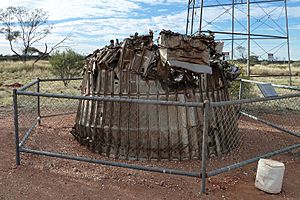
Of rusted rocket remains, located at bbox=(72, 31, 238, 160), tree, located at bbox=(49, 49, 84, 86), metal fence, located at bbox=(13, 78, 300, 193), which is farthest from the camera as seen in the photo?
tree, located at bbox=(49, 49, 84, 86)

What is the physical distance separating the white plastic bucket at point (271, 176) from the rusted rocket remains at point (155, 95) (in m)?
1.59

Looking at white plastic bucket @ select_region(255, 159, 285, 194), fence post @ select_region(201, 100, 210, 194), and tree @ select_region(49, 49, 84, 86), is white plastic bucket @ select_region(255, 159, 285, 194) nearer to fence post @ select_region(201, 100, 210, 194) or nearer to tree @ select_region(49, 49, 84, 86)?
fence post @ select_region(201, 100, 210, 194)

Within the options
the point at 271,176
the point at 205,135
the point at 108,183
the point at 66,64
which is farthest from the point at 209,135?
the point at 66,64

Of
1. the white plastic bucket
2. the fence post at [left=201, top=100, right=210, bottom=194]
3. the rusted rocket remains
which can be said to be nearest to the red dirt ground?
the white plastic bucket

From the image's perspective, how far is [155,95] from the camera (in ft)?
20.7

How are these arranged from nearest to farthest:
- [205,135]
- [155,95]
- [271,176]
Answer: [205,135]
[271,176]
[155,95]

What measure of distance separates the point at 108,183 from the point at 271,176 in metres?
2.62

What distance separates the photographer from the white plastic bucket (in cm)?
500

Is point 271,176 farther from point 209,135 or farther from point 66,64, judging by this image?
point 66,64

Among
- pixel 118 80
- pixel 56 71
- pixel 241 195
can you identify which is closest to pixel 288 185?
pixel 241 195

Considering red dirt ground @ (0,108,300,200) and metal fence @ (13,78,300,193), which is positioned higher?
metal fence @ (13,78,300,193)

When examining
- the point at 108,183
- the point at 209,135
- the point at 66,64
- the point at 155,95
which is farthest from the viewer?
the point at 66,64

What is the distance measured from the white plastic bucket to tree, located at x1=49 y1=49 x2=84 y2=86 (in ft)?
61.2

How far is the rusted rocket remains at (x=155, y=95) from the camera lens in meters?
6.16
